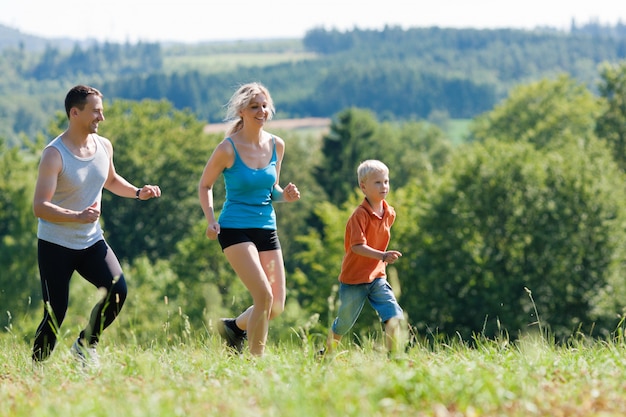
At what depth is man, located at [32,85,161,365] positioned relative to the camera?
6805mm

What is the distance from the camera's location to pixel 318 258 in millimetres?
41406

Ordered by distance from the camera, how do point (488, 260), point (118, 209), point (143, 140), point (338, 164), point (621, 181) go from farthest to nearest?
point (338, 164), point (143, 140), point (118, 209), point (621, 181), point (488, 260)

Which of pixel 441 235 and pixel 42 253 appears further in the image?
pixel 441 235

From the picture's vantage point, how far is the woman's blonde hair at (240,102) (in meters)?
7.52

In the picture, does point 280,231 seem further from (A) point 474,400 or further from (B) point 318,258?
(A) point 474,400

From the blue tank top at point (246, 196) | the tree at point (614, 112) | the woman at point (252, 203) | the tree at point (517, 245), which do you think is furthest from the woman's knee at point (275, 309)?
the tree at point (614, 112)

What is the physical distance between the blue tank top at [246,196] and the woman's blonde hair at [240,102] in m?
0.23

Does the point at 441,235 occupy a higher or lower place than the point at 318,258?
higher

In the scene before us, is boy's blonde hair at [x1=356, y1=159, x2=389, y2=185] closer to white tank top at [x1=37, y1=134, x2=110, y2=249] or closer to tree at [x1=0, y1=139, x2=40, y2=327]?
white tank top at [x1=37, y1=134, x2=110, y2=249]

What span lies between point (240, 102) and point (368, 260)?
62.2 inches

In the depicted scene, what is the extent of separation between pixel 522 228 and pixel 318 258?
11.3m

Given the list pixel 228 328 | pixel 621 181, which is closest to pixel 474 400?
pixel 228 328

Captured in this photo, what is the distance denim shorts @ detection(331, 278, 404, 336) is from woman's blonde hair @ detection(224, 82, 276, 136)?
1.51m

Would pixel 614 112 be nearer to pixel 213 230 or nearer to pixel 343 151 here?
pixel 343 151
